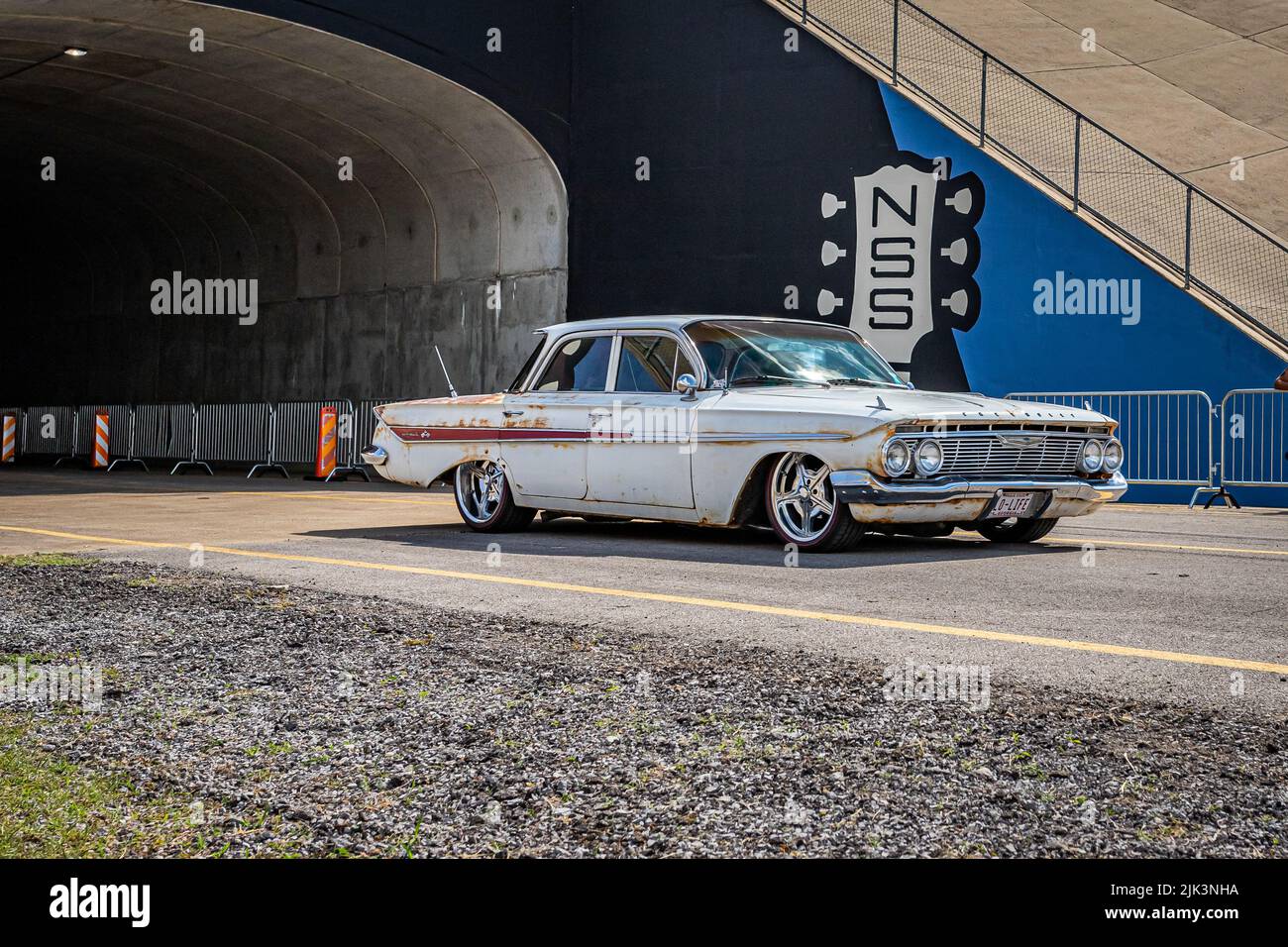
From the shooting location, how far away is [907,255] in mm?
19375

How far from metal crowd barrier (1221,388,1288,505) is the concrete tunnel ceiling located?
10497 millimetres

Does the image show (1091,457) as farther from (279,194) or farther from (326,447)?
(279,194)

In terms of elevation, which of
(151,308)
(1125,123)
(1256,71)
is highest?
(1256,71)

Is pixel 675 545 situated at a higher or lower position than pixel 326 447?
lower

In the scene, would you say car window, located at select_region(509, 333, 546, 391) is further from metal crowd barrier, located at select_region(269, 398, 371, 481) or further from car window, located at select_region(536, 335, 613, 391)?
metal crowd barrier, located at select_region(269, 398, 371, 481)

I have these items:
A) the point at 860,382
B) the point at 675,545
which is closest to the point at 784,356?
the point at 860,382

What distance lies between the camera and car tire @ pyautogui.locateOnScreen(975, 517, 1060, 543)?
995cm

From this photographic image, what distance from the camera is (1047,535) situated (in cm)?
1071

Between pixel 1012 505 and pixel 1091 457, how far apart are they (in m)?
0.84

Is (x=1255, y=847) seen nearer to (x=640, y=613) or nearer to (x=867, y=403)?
(x=640, y=613)
